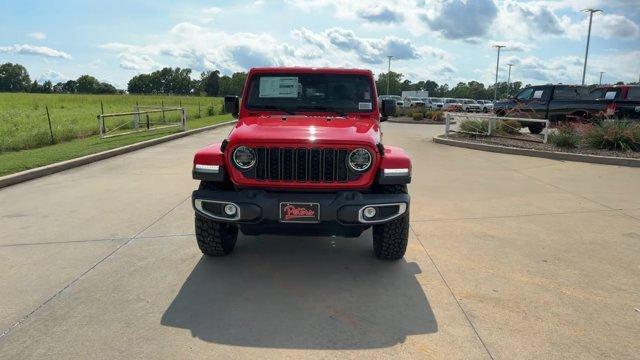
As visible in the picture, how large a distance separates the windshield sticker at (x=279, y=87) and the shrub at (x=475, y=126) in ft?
36.2

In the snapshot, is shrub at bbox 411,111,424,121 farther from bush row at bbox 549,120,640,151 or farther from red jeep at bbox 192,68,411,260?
red jeep at bbox 192,68,411,260

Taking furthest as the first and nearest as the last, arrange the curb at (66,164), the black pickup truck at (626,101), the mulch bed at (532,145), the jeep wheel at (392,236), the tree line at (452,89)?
the tree line at (452,89), the black pickup truck at (626,101), the mulch bed at (532,145), the curb at (66,164), the jeep wheel at (392,236)

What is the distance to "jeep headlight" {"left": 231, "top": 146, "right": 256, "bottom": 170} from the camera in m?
3.90

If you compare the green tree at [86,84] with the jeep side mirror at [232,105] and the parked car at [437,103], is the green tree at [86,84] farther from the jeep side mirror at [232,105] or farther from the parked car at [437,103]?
the jeep side mirror at [232,105]

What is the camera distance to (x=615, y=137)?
1143cm

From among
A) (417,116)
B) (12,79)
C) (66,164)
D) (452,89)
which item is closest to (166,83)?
(12,79)

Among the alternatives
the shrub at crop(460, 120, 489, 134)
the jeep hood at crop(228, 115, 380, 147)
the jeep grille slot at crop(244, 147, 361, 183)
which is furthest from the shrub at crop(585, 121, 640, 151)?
the jeep grille slot at crop(244, 147, 361, 183)

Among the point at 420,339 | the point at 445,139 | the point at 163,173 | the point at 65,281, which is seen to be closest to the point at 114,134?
the point at 163,173

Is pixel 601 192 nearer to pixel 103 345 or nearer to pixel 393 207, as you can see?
pixel 393 207

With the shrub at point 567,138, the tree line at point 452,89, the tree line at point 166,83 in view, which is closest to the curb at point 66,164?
the shrub at point 567,138

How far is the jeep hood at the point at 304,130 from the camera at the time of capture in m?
3.83

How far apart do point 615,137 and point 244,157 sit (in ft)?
35.0

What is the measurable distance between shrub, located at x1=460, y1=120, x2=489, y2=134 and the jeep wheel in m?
11.5

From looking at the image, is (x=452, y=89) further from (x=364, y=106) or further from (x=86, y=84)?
(x=364, y=106)
